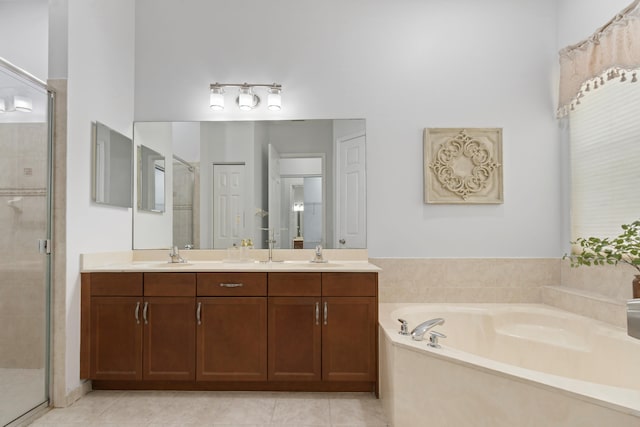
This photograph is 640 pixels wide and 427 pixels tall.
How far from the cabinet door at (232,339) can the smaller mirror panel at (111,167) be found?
1010 millimetres

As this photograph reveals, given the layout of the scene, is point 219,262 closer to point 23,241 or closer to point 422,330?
point 23,241

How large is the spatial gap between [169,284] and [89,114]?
1225 millimetres

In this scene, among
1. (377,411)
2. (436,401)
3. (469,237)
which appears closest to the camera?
(436,401)

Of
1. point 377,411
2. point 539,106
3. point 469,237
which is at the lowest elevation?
point 377,411

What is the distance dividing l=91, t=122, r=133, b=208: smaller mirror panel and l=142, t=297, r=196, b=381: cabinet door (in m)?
0.81

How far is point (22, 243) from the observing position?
2014 mm

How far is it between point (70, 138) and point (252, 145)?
1.22m

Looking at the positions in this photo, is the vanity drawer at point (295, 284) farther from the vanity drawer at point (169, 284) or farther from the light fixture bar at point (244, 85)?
the light fixture bar at point (244, 85)

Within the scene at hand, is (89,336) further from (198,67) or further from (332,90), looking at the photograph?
(332,90)

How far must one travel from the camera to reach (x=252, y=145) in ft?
9.92

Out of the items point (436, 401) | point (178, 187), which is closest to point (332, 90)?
point (178, 187)

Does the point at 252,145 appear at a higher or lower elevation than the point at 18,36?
lower

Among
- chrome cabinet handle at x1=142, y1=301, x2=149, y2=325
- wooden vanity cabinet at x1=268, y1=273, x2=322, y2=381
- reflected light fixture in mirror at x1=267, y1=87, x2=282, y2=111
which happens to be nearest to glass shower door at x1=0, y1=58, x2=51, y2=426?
chrome cabinet handle at x1=142, y1=301, x2=149, y2=325

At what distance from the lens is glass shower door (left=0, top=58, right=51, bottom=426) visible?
1907 mm
